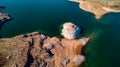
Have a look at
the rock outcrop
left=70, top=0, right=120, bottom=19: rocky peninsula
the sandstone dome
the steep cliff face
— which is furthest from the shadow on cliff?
left=70, top=0, right=120, bottom=19: rocky peninsula

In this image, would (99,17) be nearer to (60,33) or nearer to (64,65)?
(60,33)

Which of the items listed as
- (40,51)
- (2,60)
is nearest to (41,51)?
(40,51)

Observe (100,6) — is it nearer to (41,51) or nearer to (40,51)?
(41,51)

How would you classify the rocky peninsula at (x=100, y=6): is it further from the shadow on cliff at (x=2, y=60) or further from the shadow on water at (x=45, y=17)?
the shadow on cliff at (x=2, y=60)

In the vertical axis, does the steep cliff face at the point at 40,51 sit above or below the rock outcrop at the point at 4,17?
below

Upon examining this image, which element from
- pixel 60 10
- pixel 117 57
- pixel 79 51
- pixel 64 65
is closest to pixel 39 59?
pixel 64 65

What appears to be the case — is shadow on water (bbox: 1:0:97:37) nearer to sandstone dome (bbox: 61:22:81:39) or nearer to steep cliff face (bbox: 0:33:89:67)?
sandstone dome (bbox: 61:22:81:39)

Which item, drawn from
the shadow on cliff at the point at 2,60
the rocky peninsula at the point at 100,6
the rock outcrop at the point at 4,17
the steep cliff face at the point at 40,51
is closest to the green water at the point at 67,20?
the rock outcrop at the point at 4,17
